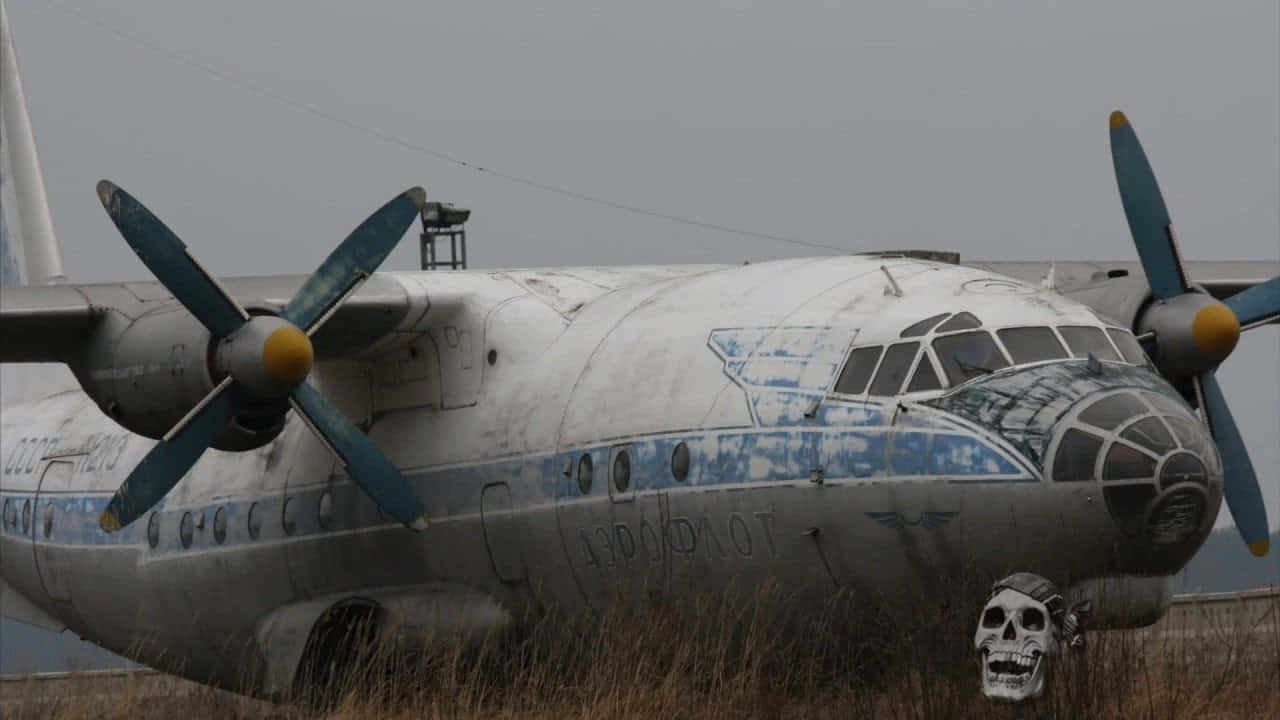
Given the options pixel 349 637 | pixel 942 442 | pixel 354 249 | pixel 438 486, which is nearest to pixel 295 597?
pixel 349 637

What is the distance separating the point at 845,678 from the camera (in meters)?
12.3

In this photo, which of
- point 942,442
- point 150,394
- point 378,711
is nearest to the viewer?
point 942,442

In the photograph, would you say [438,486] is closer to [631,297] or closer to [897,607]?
[631,297]

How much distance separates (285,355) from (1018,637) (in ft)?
20.2

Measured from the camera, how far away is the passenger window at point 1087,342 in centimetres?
1223

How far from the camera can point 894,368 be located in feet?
40.2

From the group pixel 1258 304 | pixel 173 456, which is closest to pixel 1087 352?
pixel 1258 304

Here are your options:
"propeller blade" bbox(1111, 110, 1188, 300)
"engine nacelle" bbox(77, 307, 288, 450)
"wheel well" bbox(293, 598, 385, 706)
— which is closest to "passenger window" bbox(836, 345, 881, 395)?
"propeller blade" bbox(1111, 110, 1188, 300)

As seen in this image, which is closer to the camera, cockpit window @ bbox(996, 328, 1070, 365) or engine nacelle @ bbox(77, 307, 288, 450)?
cockpit window @ bbox(996, 328, 1070, 365)

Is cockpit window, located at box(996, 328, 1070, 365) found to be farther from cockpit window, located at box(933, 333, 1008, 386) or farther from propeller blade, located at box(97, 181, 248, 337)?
propeller blade, located at box(97, 181, 248, 337)

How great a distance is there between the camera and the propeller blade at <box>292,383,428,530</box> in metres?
14.9

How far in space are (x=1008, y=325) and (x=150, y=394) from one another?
260 inches

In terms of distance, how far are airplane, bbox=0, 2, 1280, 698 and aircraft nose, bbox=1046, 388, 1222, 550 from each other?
2cm

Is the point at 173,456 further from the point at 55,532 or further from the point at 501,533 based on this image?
the point at 55,532
